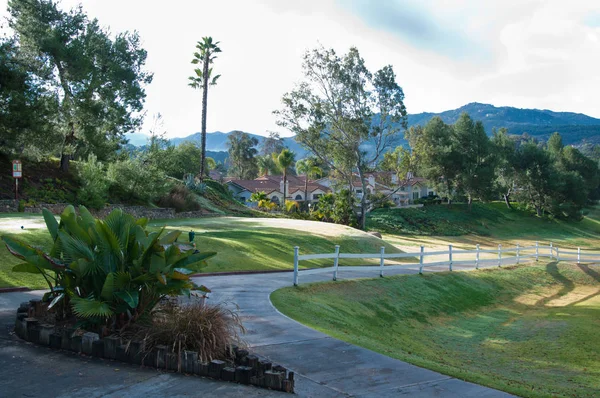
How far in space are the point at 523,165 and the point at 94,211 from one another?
62.7m

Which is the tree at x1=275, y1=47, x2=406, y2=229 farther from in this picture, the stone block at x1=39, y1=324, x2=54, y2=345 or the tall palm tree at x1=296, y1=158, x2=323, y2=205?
the stone block at x1=39, y1=324, x2=54, y2=345

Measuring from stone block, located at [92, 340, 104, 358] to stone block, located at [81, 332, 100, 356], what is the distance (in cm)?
4

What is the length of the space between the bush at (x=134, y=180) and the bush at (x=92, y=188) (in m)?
2.86

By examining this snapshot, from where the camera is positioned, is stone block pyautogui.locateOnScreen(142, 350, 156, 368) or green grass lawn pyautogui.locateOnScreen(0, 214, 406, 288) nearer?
stone block pyautogui.locateOnScreen(142, 350, 156, 368)

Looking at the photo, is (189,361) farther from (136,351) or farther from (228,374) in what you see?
(136,351)

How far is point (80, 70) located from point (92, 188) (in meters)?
9.07

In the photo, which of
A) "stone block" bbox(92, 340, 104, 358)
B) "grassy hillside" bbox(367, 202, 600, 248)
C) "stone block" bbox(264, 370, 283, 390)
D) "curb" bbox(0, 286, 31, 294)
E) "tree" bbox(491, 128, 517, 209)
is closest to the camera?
"stone block" bbox(264, 370, 283, 390)

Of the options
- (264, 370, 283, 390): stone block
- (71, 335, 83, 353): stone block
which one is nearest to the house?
(71, 335, 83, 353): stone block

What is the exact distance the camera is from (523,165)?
75.6 meters

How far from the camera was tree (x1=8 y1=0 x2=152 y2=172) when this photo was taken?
3531cm

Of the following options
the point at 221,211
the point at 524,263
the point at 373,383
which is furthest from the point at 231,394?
the point at 221,211

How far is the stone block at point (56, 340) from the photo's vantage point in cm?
800

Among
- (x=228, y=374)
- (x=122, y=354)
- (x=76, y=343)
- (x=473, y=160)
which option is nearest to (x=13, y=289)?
(x=76, y=343)

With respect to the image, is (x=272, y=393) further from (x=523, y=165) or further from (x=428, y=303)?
(x=523, y=165)
